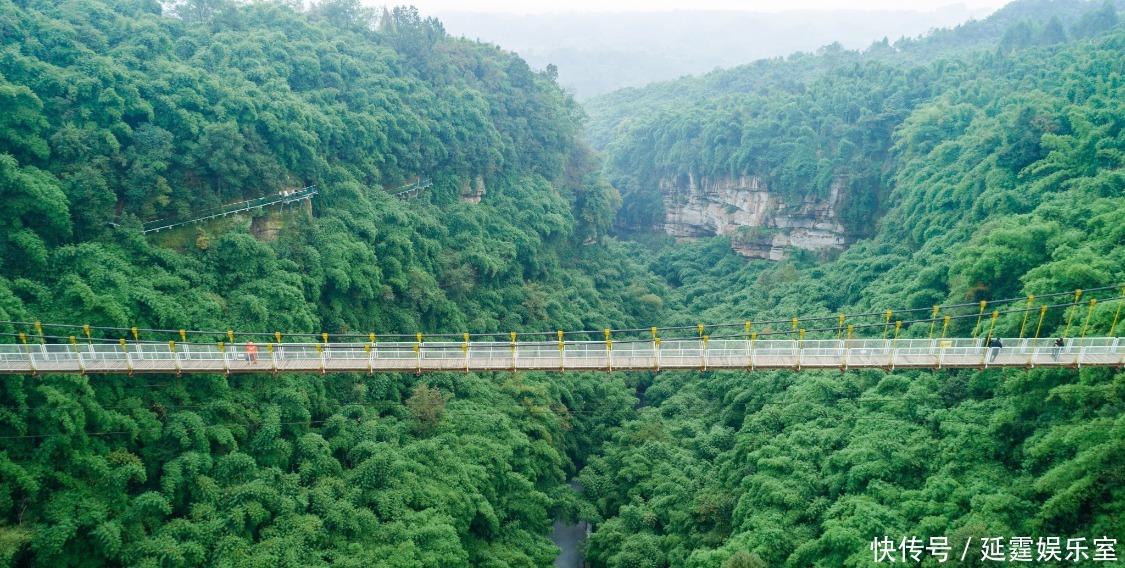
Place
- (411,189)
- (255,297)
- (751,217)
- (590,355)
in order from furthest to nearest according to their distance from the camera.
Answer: (751,217)
(411,189)
(255,297)
(590,355)

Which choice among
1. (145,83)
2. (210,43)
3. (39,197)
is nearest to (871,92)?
(210,43)

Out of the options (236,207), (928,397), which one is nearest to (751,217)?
(928,397)

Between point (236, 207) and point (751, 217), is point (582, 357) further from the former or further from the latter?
point (751, 217)

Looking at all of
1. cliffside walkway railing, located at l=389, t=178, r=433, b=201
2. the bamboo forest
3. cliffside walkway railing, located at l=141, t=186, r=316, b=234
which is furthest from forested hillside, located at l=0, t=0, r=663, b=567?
cliffside walkway railing, located at l=389, t=178, r=433, b=201

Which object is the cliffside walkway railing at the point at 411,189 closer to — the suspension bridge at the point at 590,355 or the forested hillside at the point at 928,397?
the forested hillside at the point at 928,397

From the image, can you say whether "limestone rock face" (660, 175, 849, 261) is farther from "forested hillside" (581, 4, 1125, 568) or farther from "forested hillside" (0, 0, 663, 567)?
"forested hillside" (0, 0, 663, 567)

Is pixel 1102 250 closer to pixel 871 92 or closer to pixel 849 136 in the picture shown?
pixel 849 136
